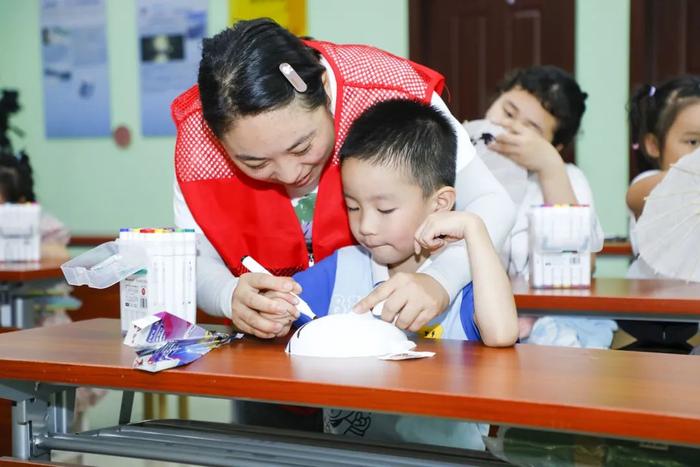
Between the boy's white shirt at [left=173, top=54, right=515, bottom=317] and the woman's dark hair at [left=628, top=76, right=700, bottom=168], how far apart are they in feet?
4.36

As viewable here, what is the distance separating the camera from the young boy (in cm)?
147

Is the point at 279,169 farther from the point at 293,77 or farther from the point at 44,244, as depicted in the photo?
the point at 44,244

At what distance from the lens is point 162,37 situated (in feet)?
16.6

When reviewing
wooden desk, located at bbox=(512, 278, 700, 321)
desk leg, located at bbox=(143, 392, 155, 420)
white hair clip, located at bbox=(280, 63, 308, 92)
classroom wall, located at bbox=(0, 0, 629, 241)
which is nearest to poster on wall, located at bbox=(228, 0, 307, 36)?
classroom wall, located at bbox=(0, 0, 629, 241)

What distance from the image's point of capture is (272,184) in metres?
1.67

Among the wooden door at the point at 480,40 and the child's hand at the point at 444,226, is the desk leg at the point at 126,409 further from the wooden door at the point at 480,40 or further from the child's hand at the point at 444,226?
the wooden door at the point at 480,40

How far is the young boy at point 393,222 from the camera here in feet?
4.81

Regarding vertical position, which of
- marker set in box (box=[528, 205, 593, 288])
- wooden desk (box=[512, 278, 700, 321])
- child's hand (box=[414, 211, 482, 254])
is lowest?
wooden desk (box=[512, 278, 700, 321])

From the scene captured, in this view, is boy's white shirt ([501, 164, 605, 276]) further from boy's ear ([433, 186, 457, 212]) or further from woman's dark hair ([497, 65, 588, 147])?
boy's ear ([433, 186, 457, 212])

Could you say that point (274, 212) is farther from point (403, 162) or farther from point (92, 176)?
point (92, 176)

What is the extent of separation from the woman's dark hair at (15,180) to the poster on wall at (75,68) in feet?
4.32

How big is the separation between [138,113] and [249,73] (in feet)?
12.9

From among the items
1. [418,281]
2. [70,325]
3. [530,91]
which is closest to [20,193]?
[530,91]

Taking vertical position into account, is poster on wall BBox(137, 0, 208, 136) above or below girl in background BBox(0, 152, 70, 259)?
above
